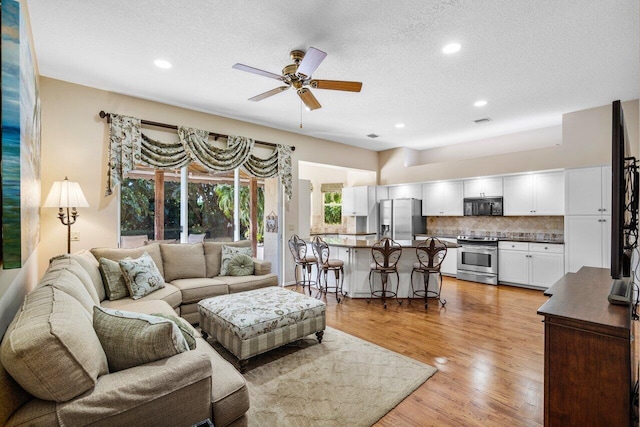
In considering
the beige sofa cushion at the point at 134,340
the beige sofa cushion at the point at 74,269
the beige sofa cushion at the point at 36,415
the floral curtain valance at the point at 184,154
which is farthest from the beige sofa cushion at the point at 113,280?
the beige sofa cushion at the point at 36,415

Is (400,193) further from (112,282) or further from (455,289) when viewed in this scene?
(112,282)

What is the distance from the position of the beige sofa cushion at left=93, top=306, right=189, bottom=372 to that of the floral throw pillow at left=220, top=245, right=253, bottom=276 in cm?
266

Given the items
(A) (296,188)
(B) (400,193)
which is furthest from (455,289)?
(A) (296,188)

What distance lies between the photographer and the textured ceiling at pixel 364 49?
96.0 inches

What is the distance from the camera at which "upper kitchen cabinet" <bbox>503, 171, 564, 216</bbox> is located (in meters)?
5.26

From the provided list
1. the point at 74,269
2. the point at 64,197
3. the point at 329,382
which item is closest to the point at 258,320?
the point at 329,382

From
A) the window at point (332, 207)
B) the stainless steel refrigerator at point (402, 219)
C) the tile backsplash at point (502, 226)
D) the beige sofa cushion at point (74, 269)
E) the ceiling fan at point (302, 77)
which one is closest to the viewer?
the beige sofa cushion at point (74, 269)

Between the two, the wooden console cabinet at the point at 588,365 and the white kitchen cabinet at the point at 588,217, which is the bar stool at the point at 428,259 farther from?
the wooden console cabinet at the point at 588,365

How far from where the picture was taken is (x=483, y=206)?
6.13m

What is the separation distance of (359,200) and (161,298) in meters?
5.48

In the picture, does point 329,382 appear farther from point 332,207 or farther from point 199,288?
point 332,207

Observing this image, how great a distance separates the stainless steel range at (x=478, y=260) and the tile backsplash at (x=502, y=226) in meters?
0.50

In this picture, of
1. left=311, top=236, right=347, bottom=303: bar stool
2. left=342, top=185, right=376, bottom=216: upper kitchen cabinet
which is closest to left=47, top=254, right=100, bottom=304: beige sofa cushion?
left=311, top=236, right=347, bottom=303: bar stool

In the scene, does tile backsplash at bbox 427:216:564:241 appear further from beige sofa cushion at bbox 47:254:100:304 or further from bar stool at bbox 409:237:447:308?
beige sofa cushion at bbox 47:254:100:304
